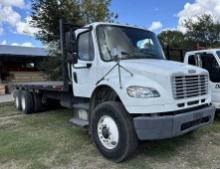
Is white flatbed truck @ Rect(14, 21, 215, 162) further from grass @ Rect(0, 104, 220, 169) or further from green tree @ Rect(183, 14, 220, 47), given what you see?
green tree @ Rect(183, 14, 220, 47)

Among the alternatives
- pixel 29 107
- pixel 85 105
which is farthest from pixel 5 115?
pixel 85 105

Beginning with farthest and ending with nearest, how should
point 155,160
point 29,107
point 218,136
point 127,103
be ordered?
point 29,107
point 218,136
point 155,160
point 127,103

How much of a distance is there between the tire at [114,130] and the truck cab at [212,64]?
161 inches

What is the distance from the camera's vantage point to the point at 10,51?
3123cm

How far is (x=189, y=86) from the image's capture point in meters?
5.85

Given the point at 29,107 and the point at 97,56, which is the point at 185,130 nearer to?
the point at 97,56

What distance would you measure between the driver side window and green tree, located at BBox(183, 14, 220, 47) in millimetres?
17532

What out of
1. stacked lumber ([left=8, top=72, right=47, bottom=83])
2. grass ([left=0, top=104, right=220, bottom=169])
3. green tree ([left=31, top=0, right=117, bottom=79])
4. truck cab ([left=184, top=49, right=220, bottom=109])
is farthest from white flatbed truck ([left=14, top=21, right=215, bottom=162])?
→ stacked lumber ([left=8, top=72, right=47, bottom=83])

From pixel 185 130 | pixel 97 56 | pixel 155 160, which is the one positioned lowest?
pixel 155 160

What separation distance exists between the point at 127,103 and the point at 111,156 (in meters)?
1.05

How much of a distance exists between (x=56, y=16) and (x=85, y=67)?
13161 mm

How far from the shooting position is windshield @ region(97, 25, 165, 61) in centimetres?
640

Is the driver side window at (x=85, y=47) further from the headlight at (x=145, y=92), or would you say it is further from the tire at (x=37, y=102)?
the tire at (x=37, y=102)

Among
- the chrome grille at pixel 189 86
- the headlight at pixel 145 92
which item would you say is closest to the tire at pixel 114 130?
the headlight at pixel 145 92
